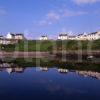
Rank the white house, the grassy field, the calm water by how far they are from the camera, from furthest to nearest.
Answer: the white house, the grassy field, the calm water

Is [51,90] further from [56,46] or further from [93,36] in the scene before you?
[93,36]

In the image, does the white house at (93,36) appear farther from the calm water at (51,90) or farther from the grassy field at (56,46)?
the calm water at (51,90)

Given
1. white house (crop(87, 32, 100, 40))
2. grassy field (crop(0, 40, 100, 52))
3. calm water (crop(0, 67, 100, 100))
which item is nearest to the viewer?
calm water (crop(0, 67, 100, 100))

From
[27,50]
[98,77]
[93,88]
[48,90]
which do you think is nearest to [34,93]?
[48,90]

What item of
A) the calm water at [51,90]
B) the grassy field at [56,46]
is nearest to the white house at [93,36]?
the grassy field at [56,46]

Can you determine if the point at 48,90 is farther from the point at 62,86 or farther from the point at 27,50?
the point at 27,50

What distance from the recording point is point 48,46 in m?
117

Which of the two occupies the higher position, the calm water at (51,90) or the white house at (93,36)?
→ the white house at (93,36)

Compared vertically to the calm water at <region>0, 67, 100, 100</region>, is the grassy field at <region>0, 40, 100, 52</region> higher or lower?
higher

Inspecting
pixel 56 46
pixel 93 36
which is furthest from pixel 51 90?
pixel 93 36

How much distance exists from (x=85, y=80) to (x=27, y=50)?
248 feet

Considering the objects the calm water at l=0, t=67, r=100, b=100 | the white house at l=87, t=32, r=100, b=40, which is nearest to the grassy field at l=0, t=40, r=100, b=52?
the calm water at l=0, t=67, r=100, b=100

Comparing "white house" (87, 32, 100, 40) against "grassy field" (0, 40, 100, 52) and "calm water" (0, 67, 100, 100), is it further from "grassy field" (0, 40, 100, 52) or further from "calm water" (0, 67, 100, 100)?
"calm water" (0, 67, 100, 100)

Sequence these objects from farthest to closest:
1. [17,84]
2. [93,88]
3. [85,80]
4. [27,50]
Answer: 1. [27,50]
2. [85,80]
3. [17,84]
4. [93,88]
